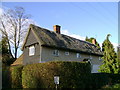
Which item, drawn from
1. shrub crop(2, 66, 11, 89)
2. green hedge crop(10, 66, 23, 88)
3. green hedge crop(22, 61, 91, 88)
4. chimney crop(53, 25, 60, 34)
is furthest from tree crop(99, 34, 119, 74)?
shrub crop(2, 66, 11, 89)

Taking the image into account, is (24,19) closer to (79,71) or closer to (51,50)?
(51,50)

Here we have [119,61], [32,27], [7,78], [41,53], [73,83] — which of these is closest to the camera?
[73,83]

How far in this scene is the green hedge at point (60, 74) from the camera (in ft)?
43.4

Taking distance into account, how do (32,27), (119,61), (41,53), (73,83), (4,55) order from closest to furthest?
(73,83) → (119,61) → (41,53) → (32,27) → (4,55)

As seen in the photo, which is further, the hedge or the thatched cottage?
the thatched cottage

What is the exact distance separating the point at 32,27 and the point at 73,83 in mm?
15293

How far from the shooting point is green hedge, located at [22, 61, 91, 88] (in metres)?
13.2

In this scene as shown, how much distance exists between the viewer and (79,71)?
13.8 meters

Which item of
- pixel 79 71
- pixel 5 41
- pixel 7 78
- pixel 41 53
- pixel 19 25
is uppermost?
pixel 19 25

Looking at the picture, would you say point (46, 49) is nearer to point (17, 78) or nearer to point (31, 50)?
point (31, 50)

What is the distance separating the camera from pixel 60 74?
13250 millimetres

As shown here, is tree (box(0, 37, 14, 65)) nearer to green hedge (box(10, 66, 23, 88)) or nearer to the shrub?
the shrub

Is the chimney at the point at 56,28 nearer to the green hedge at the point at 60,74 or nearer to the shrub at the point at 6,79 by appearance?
the shrub at the point at 6,79

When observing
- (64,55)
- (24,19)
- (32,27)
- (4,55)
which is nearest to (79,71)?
(64,55)
